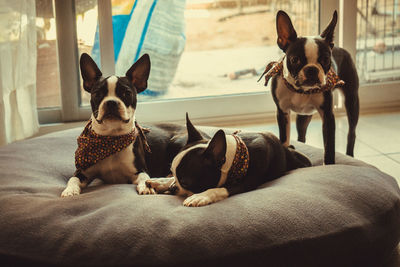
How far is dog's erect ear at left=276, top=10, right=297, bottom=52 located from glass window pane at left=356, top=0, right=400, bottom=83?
6.46 ft

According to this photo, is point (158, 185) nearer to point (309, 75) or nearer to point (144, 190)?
point (144, 190)

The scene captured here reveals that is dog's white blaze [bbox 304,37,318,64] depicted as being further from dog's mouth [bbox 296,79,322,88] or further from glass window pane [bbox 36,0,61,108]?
glass window pane [bbox 36,0,61,108]

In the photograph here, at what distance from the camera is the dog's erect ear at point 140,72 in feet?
7.85

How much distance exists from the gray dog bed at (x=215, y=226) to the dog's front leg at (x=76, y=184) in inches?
2.3

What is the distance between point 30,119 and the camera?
Result: 3453 millimetres

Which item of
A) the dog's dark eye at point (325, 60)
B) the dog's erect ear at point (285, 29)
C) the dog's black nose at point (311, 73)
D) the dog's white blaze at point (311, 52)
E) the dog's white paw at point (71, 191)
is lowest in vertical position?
the dog's white paw at point (71, 191)

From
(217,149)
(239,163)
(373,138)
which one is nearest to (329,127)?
(239,163)

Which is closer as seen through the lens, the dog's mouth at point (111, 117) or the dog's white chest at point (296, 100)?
the dog's mouth at point (111, 117)

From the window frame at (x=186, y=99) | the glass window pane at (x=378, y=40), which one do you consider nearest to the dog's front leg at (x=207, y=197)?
the window frame at (x=186, y=99)

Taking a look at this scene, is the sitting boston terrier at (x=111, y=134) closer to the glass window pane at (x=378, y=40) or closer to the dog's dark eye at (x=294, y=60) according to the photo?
the dog's dark eye at (x=294, y=60)

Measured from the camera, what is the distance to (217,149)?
78.7 inches

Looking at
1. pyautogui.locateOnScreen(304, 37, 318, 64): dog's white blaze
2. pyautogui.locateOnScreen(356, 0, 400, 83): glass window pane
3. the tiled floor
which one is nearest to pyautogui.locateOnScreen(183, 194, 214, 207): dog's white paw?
pyautogui.locateOnScreen(304, 37, 318, 64): dog's white blaze

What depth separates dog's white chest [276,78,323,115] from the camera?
251cm

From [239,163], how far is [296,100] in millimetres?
588
